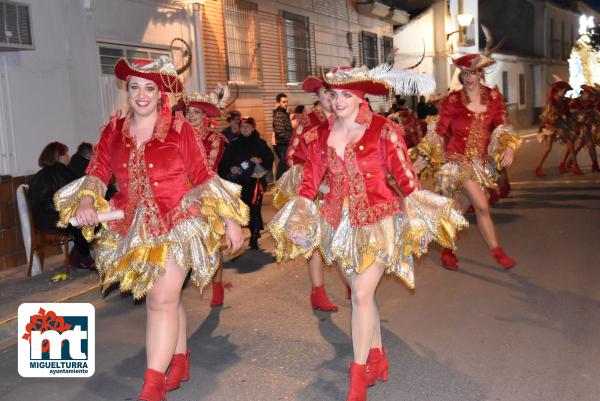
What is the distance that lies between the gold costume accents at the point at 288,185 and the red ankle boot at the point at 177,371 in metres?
2.13

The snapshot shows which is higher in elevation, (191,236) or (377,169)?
(377,169)

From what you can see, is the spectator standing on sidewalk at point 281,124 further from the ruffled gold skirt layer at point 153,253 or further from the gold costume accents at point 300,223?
the ruffled gold skirt layer at point 153,253

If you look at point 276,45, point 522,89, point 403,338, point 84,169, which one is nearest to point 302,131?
point 403,338

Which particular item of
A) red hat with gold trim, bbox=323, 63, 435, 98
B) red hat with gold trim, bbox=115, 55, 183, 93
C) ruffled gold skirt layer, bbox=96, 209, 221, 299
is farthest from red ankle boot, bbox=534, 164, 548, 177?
red hat with gold trim, bbox=115, 55, 183, 93

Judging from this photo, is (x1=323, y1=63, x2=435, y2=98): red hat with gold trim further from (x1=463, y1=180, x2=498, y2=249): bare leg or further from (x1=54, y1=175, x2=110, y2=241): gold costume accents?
(x1=463, y1=180, x2=498, y2=249): bare leg

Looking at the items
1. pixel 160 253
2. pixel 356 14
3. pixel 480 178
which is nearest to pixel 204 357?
pixel 160 253

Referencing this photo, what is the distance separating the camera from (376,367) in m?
5.05

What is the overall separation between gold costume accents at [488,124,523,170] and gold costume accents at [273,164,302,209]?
250cm

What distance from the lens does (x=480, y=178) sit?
8.23 metres

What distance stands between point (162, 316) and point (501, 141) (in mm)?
4872

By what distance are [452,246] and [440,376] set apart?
94cm

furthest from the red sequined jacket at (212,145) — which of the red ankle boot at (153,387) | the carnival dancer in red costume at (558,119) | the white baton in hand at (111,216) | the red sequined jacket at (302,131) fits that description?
the carnival dancer in red costume at (558,119)

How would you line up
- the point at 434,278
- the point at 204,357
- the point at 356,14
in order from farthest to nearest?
the point at 356,14 → the point at 434,278 → the point at 204,357

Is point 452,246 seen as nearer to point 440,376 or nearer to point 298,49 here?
point 440,376
